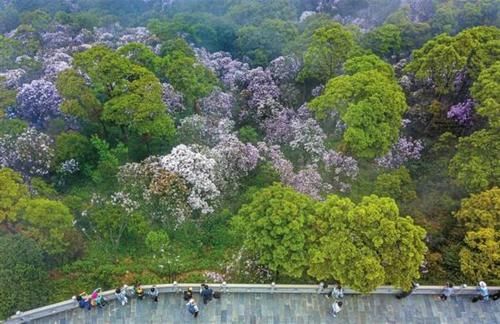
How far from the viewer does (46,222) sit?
996 inches

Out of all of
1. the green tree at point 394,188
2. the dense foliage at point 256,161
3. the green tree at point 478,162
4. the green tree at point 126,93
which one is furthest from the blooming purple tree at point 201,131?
the green tree at point 478,162

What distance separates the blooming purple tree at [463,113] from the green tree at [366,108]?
478 cm

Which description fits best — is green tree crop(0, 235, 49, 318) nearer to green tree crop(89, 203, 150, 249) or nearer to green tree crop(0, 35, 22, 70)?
green tree crop(89, 203, 150, 249)

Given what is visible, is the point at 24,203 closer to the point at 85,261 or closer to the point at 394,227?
the point at 85,261

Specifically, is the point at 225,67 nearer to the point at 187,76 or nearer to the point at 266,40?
the point at 266,40

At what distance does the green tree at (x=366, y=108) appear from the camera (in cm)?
2950

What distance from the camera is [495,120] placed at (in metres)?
28.7

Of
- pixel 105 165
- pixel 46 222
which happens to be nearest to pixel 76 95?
pixel 105 165

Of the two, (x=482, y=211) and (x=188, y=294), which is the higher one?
(x=482, y=211)

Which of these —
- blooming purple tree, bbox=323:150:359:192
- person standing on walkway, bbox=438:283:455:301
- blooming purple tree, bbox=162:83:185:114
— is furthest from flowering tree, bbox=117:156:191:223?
person standing on walkway, bbox=438:283:455:301

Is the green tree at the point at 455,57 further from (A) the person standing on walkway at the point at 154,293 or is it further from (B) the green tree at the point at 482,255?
(A) the person standing on walkway at the point at 154,293

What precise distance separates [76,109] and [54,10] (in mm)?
30839

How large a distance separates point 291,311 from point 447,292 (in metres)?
8.25

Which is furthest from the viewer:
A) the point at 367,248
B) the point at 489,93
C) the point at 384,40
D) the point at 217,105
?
the point at 384,40
